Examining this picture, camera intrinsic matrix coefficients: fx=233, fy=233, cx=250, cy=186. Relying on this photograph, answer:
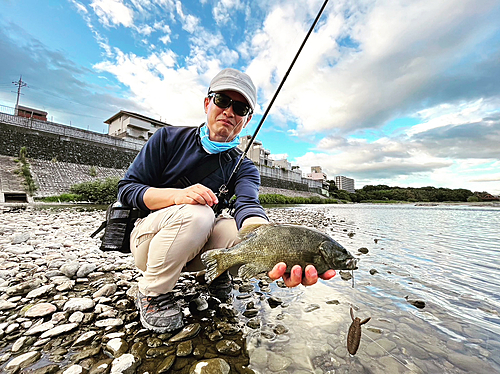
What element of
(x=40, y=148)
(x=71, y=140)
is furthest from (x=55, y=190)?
(x=71, y=140)

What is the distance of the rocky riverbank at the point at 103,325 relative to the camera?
1646mm

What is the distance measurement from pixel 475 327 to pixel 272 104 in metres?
3.37

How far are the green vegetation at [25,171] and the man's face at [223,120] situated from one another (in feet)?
64.8

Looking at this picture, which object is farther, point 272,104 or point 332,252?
point 272,104

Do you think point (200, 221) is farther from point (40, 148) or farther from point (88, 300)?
point (40, 148)

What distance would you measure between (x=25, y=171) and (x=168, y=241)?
2278 centimetres

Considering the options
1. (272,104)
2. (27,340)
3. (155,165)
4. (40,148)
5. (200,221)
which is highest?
(40,148)

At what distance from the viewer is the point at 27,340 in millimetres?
1835

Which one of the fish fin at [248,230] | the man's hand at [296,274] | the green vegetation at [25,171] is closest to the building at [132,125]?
the green vegetation at [25,171]

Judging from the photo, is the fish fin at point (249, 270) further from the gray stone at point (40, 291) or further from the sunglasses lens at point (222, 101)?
the gray stone at point (40, 291)

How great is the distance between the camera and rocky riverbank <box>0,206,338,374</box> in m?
1.65

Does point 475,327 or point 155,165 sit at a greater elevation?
point 155,165

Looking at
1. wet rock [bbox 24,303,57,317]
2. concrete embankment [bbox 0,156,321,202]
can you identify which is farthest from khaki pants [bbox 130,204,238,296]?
concrete embankment [bbox 0,156,321,202]

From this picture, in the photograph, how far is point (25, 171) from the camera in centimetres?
1783
